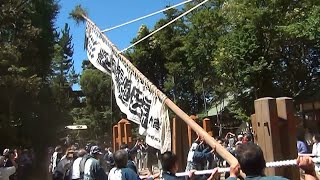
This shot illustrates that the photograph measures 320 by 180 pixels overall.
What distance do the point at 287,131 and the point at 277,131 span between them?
0.14m

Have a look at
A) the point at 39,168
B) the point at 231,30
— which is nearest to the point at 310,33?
the point at 231,30

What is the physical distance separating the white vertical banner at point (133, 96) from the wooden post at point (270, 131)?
9.12 ft

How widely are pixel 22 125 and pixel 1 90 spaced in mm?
7303

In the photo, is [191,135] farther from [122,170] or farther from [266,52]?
[266,52]

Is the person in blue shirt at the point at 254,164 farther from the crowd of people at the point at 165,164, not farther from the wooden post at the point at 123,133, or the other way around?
the wooden post at the point at 123,133

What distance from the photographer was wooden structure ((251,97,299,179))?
4609 millimetres

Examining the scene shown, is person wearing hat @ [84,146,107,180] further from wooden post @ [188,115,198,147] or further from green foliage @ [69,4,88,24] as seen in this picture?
green foliage @ [69,4,88,24]

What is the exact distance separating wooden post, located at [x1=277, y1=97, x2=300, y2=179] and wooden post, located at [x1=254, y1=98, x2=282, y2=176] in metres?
0.09

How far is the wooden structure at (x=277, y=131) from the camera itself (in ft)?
15.1

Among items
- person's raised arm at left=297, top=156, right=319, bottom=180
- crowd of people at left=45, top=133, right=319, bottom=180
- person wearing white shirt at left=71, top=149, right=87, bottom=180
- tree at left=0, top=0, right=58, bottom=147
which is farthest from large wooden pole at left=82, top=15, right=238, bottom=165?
tree at left=0, top=0, right=58, bottom=147

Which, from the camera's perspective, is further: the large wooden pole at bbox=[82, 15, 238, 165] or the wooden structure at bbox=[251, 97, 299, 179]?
the large wooden pole at bbox=[82, 15, 238, 165]

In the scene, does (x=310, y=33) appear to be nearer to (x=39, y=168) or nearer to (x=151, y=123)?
(x=151, y=123)

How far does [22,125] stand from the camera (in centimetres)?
2945

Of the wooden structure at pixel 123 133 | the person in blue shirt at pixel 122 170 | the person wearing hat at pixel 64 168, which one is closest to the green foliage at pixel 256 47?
the wooden structure at pixel 123 133
